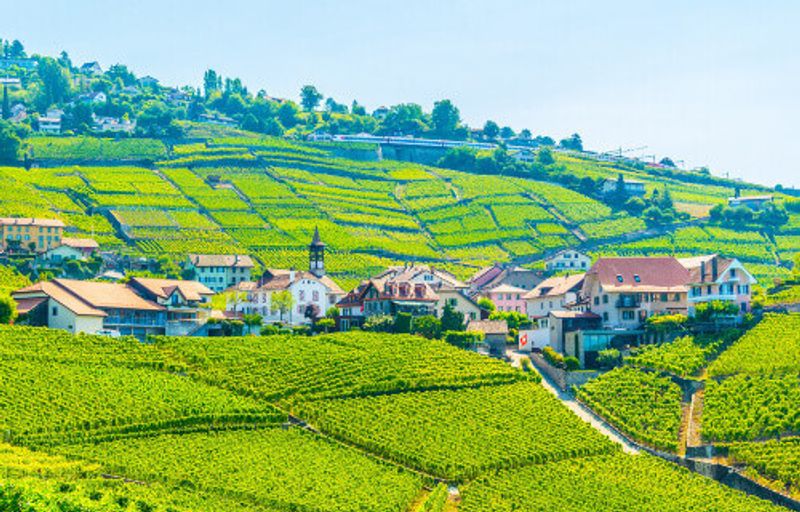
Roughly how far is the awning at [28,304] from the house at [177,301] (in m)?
10.2

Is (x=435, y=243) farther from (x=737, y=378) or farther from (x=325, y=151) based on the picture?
(x=737, y=378)

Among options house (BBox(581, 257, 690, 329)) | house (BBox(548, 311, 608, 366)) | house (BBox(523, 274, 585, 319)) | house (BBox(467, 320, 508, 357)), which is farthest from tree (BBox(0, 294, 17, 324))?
house (BBox(581, 257, 690, 329))

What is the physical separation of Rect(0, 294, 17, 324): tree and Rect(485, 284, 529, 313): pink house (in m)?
44.5

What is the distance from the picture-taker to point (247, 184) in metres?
165

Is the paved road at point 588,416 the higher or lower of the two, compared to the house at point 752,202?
lower

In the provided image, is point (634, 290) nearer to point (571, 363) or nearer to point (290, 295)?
point (571, 363)

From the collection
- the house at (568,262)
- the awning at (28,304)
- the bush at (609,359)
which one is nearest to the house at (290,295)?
the awning at (28,304)

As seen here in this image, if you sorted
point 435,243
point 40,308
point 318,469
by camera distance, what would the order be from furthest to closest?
point 435,243
point 40,308
point 318,469

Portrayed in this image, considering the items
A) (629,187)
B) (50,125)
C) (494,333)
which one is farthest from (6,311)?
(50,125)

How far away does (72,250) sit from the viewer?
4855 inches

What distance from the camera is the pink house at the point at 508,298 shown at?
117312mm

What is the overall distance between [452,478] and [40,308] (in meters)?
36.5

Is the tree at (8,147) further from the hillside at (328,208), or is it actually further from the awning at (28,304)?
the awning at (28,304)

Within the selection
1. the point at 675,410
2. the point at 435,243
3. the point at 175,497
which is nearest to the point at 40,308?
the point at 175,497
